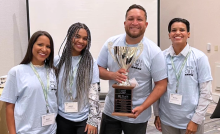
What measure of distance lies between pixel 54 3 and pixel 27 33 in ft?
2.72

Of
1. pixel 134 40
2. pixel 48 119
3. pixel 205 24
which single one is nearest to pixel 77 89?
pixel 48 119

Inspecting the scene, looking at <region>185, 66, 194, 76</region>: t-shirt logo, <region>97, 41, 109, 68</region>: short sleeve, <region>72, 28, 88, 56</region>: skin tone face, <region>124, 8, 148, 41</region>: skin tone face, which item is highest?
<region>124, 8, 148, 41</region>: skin tone face

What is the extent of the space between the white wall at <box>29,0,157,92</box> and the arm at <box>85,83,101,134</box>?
10.00 feet

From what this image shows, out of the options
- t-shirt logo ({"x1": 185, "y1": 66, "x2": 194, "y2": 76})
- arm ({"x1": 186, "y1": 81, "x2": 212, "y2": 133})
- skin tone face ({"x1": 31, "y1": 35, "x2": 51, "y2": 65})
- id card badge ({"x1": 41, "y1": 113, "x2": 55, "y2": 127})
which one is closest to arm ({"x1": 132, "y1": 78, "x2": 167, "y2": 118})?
t-shirt logo ({"x1": 185, "y1": 66, "x2": 194, "y2": 76})

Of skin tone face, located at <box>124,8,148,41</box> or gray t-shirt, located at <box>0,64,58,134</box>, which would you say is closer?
gray t-shirt, located at <box>0,64,58,134</box>

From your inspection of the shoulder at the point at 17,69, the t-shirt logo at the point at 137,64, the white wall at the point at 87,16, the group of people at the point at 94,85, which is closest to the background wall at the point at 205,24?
the white wall at the point at 87,16

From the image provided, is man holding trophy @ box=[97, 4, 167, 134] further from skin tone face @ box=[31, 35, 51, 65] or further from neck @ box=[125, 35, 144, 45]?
skin tone face @ box=[31, 35, 51, 65]

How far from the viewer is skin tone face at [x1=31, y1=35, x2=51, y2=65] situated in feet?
5.10

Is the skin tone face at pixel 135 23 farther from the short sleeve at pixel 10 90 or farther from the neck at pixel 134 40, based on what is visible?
the short sleeve at pixel 10 90

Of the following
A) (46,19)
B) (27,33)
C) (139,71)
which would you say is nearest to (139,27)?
(139,71)

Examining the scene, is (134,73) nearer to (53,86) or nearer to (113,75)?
(113,75)

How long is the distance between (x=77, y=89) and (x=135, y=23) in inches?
25.7

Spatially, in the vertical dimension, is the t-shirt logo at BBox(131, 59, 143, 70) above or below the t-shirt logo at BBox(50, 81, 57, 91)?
above

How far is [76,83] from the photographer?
5.22 ft
